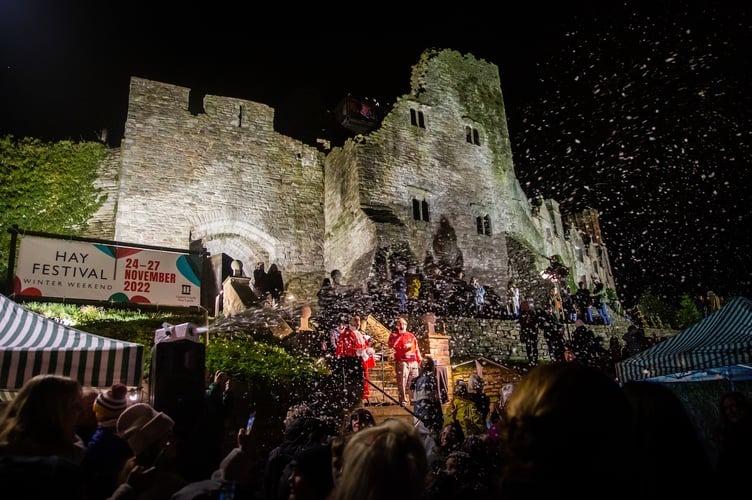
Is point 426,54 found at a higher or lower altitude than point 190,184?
higher

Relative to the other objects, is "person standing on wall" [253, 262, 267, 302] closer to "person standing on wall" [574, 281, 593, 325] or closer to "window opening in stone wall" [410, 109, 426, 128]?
"window opening in stone wall" [410, 109, 426, 128]

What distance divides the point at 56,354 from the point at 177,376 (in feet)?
4.19

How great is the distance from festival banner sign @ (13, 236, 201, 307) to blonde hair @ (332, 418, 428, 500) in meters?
9.88

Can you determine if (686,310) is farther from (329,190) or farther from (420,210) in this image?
(329,190)

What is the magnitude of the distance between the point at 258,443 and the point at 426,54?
798 inches

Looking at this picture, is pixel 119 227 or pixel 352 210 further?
pixel 352 210

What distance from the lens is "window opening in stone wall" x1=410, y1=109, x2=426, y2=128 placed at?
2155 cm

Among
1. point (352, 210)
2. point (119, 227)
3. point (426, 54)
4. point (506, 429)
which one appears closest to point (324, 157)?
point (352, 210)

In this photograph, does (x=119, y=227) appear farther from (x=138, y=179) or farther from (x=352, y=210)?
(x=352, y=210)

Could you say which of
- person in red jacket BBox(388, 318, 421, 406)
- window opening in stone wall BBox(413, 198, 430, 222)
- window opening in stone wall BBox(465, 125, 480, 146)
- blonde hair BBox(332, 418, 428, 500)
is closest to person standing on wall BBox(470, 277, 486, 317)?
window opening in stone wall BBox(413, 198, 430, 222)

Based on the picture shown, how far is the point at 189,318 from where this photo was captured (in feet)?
36.0

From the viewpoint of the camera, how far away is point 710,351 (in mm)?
6215

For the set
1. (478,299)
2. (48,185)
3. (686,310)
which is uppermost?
(48,185)

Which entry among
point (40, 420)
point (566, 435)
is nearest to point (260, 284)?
point (40, 420)
